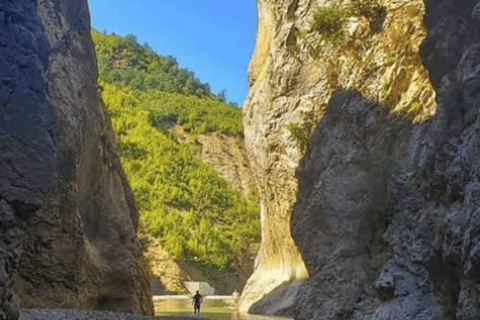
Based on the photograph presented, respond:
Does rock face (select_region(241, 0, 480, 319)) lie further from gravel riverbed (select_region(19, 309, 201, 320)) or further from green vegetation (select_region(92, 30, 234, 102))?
green vegetation (select_region(92, 30, 234, 102))

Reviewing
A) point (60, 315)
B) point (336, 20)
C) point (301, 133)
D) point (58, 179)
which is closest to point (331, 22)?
point (336, 20)

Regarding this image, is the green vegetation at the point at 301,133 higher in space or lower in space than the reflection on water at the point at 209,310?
higher

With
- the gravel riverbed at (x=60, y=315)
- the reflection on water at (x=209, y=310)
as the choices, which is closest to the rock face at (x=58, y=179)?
the gravel riverbed at (x=60, y=315)

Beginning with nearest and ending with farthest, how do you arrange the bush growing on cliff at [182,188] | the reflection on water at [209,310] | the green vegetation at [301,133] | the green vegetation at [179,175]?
the reflection on water at [209,310] → the green vegetation at [301,133] → the bush growing on cliff at [182,188] → the green vegetation at [179,175]

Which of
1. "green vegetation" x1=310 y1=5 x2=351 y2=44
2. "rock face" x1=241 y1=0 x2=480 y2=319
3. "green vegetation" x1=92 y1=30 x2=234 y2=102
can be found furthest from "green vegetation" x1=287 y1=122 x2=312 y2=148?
"green vegetation" x1=92 y1=30 x2=234 y2=102

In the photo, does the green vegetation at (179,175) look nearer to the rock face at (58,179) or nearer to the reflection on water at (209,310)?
the reflection on water at (209,310)

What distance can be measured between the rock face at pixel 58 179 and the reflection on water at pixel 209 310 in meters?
4.24

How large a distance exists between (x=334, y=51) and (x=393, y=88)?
3.51 meters

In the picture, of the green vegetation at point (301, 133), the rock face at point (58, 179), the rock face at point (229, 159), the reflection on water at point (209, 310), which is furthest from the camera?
the rock face at point (229, 159)

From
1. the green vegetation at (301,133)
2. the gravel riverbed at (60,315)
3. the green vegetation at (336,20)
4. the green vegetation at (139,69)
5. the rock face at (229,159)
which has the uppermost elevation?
the green vegetation at (139,69)

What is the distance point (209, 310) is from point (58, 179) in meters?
14.3

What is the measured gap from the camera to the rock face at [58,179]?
8148mm

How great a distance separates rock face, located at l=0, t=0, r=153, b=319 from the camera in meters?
8.15

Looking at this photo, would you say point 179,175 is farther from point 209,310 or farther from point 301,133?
point 301,133
